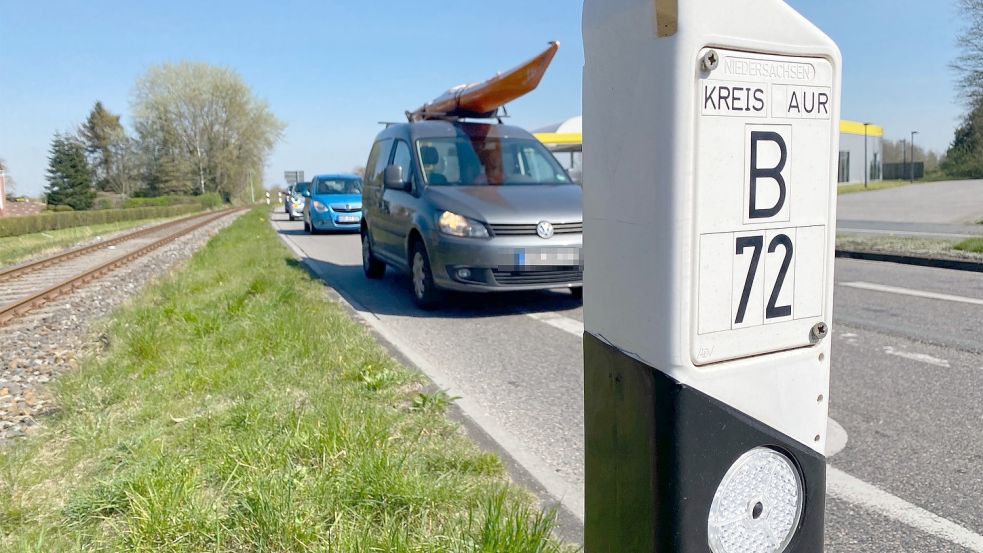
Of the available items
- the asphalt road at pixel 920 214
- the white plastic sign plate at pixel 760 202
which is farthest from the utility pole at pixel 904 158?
the white plastic sign plate at pixel 760 202

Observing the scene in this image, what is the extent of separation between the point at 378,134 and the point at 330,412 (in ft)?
23.5

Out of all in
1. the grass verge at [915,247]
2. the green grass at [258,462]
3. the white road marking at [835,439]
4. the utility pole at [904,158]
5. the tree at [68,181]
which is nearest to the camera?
the green grass at [258,462]

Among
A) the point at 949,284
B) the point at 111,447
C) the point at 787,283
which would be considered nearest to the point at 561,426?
the point at 111,447

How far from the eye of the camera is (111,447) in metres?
3.46

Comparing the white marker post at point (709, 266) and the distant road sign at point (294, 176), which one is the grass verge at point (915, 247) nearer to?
the white marker post at point (709, 266)

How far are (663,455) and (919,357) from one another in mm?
4833

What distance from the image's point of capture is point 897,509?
2842mm

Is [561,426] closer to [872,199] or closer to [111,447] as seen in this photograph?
[111,447]

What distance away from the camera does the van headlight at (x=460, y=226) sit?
6.89 m

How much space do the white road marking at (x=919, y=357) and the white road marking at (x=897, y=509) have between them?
228 cm

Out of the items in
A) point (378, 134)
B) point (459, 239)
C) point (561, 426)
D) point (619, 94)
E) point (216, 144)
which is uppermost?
point (216, 144)

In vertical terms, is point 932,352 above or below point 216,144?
below

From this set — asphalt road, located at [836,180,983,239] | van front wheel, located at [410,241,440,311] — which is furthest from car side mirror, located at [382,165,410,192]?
asphalt road, located at [836,180,983,239]

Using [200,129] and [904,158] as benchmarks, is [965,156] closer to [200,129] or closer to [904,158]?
[904,158]
